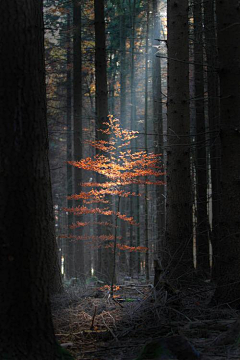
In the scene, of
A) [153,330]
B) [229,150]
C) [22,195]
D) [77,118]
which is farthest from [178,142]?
[77,118]

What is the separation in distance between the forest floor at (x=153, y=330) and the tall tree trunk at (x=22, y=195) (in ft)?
3.44

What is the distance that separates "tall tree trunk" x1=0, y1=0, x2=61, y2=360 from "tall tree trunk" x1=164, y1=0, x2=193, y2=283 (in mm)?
4910

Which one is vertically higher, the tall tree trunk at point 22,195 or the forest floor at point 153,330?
the tall tree trunk at point 22,195

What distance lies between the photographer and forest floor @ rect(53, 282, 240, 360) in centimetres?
420

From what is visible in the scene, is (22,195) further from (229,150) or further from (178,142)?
(178,142)

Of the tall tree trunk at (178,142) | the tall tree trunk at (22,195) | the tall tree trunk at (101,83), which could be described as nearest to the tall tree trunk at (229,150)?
the tall tree trunk at (178,142)

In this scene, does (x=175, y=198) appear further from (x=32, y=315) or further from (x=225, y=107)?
(x=32, y=315)

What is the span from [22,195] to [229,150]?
379cm

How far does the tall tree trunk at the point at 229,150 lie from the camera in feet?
20.7

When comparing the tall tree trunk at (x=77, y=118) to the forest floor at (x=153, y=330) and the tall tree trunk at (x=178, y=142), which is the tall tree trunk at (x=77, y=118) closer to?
the tall tree trunk at (x=178, y=142)

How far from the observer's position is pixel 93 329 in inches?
227

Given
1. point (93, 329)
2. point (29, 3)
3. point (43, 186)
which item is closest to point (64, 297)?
point (93, 329)

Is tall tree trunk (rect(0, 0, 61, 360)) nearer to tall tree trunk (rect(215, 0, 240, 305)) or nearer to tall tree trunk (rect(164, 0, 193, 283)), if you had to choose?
tall tree trunk (rect(215, 0, 240, 305))

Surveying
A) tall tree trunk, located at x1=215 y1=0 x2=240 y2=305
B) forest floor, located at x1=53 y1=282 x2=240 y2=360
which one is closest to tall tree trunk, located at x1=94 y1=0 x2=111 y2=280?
forest floor, located at x1=53 y1=282 x2=240 y2=360
